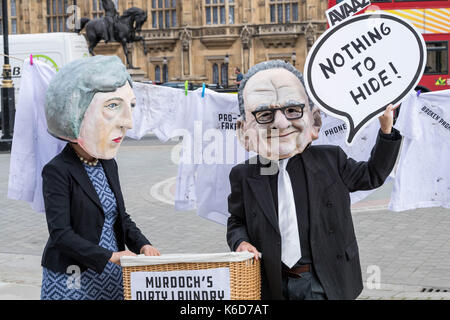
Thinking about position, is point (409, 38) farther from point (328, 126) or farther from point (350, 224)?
point (328, 126)

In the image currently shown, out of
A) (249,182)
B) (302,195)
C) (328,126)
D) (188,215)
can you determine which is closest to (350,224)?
(302,195)

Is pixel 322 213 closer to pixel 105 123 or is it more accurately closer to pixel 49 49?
Result: pixel 105 123

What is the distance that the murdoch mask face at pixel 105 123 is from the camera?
3250mm

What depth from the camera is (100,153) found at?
327 cm

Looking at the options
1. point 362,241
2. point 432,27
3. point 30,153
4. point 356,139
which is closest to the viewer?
point 30,153

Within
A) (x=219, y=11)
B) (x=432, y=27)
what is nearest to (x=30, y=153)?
(x=432, y=27)

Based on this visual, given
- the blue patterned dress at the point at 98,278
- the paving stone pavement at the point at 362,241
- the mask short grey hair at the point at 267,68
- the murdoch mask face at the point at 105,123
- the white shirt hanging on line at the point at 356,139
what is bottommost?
the paving stone pavement at the point at 362,241

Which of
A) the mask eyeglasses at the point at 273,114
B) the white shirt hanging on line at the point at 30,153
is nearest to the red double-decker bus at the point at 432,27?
the white shirt hanging on line at the point at 30,153

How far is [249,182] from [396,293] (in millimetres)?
2739

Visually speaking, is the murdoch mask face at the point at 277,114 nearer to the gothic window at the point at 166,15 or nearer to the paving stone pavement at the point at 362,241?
the paving stone pavement at the point at 362,241

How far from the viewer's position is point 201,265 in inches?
114

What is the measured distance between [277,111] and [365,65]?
17.3 inches

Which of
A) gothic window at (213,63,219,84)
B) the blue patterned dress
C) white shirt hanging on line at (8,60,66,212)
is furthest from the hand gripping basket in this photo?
Answer: gothic window at (213,63,219,84)

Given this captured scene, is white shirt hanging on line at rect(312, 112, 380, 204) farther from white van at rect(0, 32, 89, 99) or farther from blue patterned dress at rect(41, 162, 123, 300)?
white van at rect(0, 32, 89, 99)
